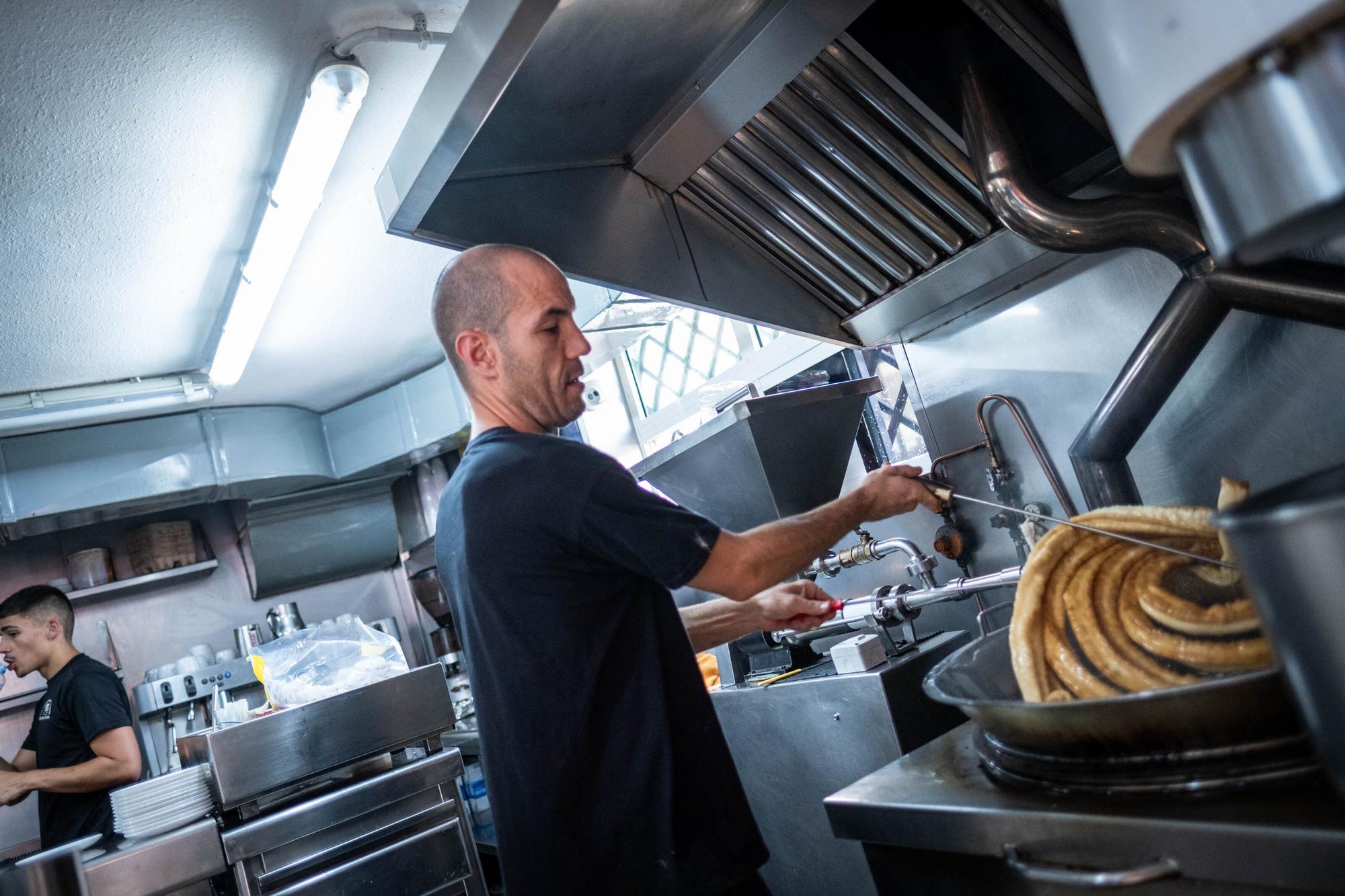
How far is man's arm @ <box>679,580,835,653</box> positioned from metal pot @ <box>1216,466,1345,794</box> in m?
1.08

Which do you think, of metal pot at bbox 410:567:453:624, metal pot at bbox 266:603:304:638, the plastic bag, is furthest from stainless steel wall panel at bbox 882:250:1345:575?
metal pot at bbox 266:603:304:638

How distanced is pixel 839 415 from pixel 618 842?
1205 mm

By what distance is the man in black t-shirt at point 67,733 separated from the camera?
115 inches

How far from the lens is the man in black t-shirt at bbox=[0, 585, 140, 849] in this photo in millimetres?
2934

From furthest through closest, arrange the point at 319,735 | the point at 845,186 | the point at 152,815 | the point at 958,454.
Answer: the point at 319,735, the point at 152,815, the point at 958,454, the point at 845,186

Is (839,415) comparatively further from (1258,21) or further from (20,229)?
(20,229)

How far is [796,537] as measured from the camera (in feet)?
4.48

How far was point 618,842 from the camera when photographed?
3.93 feet

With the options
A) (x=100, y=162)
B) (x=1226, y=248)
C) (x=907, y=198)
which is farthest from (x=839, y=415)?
(x=100, y=162)

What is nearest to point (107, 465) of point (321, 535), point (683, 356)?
point (321, 535)

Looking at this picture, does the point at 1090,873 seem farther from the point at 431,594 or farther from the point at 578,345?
the point at 431,594

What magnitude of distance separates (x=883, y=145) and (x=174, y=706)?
456 cm

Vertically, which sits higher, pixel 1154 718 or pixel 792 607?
pixel 792 607

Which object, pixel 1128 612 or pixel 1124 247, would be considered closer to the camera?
pixel 1128 612
